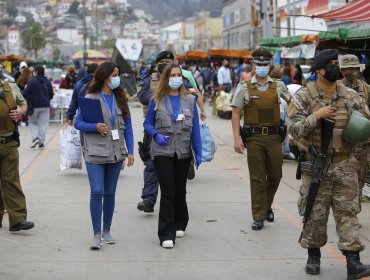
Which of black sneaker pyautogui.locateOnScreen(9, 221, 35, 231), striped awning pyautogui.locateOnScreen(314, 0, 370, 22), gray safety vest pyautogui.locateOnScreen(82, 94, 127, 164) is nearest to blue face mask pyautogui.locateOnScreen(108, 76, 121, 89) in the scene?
gray safety vest pyautogui.locateOnScreen(82, 94, 127, 164)

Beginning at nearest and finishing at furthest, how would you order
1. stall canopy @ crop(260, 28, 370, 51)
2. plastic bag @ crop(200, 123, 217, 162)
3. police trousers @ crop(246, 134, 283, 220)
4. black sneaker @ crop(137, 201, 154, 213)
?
police trousers @ crop(246, 134, 283, 220) < black sneaker @ crop(137, 201, 154, 213) < plastic bag @ crop(200, 123, 217, 162) < stall canopy @ crop(260, 28, 370, 51)

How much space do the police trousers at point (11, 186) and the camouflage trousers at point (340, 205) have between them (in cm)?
335

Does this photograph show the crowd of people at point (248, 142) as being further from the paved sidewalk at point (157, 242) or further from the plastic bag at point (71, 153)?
the plastic bag at point (71, 153)

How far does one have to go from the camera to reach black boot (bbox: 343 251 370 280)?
6602mm

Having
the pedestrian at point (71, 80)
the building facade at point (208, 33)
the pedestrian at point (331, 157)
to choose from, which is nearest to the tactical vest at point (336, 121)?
the pedestrian at point (331, 157)

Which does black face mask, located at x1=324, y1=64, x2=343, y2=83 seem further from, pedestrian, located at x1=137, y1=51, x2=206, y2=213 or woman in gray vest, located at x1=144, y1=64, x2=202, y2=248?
pedestrian, located at x1=137, y1=51, x2=206, y2=213

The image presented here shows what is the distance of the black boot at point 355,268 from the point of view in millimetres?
6602

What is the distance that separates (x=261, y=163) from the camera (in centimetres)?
895

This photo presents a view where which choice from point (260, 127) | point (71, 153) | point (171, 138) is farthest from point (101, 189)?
point (71, 153)

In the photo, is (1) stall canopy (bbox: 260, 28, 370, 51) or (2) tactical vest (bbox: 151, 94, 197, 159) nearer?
(2) tactical vest (bbox: 151, 94, 197, 159)

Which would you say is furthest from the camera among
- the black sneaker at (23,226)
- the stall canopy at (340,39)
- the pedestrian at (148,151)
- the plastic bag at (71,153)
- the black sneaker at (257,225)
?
the stall canopy at (340,39)

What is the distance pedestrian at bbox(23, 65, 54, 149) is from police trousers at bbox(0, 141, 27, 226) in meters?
8.85

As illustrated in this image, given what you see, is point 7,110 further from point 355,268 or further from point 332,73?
point 355,268

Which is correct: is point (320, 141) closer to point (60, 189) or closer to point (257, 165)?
point (257, 165)
